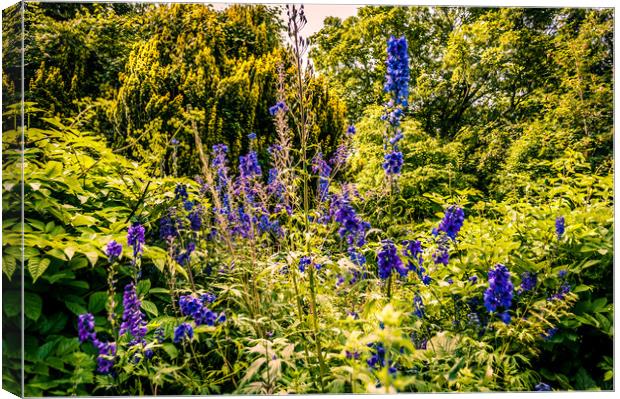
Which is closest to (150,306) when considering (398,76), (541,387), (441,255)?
(441,255)

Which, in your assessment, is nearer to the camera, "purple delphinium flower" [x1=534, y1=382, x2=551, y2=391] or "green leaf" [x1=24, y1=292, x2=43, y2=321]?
"green leaf" [x1=24, y1=292, x2=43, y2=321]

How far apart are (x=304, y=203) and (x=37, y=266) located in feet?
3.42

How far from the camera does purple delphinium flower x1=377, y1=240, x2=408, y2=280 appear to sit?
214 centimetres

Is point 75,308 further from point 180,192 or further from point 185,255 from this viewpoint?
point 180,192

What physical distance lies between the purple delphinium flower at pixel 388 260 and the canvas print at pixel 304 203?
0.01 m

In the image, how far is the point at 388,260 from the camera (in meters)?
2.15

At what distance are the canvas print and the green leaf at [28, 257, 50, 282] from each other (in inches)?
0.6

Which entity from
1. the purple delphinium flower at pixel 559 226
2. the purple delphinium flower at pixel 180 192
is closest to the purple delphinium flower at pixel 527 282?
the purple delphinium flower at pixel 559 226

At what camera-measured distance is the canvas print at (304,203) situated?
7.41 feet

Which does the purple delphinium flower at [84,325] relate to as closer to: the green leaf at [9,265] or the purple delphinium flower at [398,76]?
the green leaf at [9,265]

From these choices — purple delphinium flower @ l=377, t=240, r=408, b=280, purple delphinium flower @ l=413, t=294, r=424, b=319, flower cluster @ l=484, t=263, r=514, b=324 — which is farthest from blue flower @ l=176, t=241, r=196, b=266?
flower cluster @ l=484, t=263, r=514, b=324

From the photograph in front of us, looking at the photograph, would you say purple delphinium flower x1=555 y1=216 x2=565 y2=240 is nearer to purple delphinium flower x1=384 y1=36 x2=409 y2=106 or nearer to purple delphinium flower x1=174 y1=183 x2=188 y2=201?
purple delphinium flower x1=384 y1=36 x2=409 y2=106

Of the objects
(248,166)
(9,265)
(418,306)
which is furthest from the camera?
(248,166)

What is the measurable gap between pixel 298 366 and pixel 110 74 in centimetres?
202
